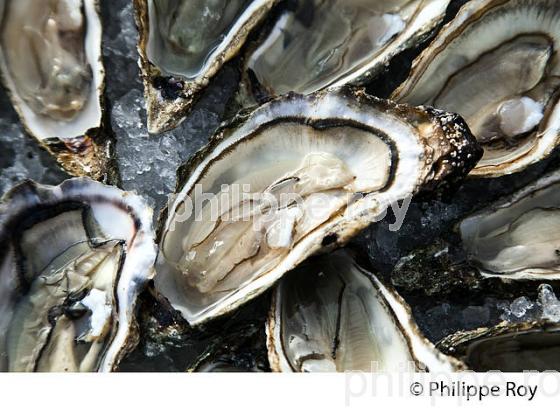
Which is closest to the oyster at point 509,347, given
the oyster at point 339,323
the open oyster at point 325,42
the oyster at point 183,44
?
the oyster at point 339,323

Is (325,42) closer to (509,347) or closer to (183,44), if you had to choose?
(183,44)

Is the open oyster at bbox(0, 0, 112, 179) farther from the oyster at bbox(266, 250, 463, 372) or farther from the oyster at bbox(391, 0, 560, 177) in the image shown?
the oyster at bbox(391, 0, 560, 177)

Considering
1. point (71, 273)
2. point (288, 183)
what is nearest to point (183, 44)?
point (288, 183)

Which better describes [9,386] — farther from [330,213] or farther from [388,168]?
[388,168]

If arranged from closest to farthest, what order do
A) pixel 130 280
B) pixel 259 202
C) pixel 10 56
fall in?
1. pixel 130 280
2. pixel 259 202
3. pixel 10 56

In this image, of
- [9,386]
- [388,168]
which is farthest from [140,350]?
[388,168]

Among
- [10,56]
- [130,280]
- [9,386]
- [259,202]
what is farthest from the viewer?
[10,56]

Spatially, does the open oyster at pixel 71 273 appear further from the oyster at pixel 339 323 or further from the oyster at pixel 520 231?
the oyster at pixel 520 231
